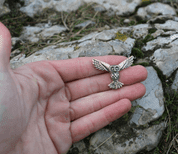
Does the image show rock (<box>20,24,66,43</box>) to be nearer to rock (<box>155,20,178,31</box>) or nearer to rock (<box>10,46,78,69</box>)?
rock (<box>10,46,78,69</box>)

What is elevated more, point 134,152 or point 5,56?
point 5,56

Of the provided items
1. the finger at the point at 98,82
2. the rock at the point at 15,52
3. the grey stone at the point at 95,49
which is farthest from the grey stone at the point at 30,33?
the finger at the point at 98,82

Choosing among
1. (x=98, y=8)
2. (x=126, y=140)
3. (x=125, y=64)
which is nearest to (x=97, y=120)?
(x=126, y=140)

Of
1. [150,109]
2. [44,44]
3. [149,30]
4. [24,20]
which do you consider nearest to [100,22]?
[149,30]

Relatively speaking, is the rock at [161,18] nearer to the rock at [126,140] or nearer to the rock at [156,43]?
the rock at [156,43]

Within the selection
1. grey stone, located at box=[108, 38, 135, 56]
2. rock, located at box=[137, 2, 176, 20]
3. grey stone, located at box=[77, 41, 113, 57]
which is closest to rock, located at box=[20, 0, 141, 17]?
rock, located at box=[137, 2, 176, 20]

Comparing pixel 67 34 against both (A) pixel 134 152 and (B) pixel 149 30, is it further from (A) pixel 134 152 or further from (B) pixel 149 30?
(A) pixel 134 152
